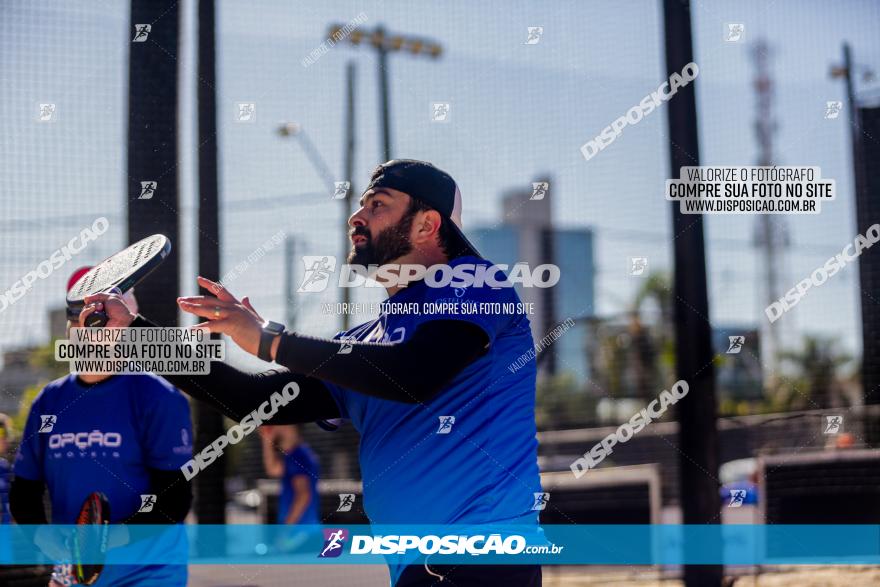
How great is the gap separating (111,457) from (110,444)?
0.18ft

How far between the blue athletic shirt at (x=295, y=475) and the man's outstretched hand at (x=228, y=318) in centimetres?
499

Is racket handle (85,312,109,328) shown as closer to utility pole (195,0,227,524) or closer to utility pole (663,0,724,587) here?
utility pole (195,0,227,524)

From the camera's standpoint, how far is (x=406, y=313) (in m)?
2.63

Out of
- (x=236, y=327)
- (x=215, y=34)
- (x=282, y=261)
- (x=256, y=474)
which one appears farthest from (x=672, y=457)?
(x=236, y=327)

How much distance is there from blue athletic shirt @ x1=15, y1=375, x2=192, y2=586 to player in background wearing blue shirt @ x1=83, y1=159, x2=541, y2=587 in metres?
1.00

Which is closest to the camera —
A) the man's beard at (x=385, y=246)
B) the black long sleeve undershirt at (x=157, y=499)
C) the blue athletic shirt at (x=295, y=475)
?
the man's beard at (x=385, y=246)

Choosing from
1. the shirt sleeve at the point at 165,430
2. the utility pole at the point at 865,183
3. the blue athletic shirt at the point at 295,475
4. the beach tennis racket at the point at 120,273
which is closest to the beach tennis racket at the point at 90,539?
the shirt sleeve at the point at 165,430

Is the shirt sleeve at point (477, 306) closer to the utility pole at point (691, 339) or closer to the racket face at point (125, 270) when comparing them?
the racket face at point (125, 270)

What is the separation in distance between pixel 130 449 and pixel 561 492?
3808 millimetres

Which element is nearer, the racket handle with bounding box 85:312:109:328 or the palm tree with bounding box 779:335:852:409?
the racket handle with bounding box 85:312:109:328

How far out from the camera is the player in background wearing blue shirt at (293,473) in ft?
23.2

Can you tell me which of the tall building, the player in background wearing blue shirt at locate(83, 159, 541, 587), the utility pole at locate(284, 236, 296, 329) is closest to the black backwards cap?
the player in background wearing blue shirt at locate(83, 159, 541, 587)

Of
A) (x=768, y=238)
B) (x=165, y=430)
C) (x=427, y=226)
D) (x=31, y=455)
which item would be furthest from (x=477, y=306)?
(x=768, y=238)

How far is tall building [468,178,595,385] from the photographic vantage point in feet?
20.4
